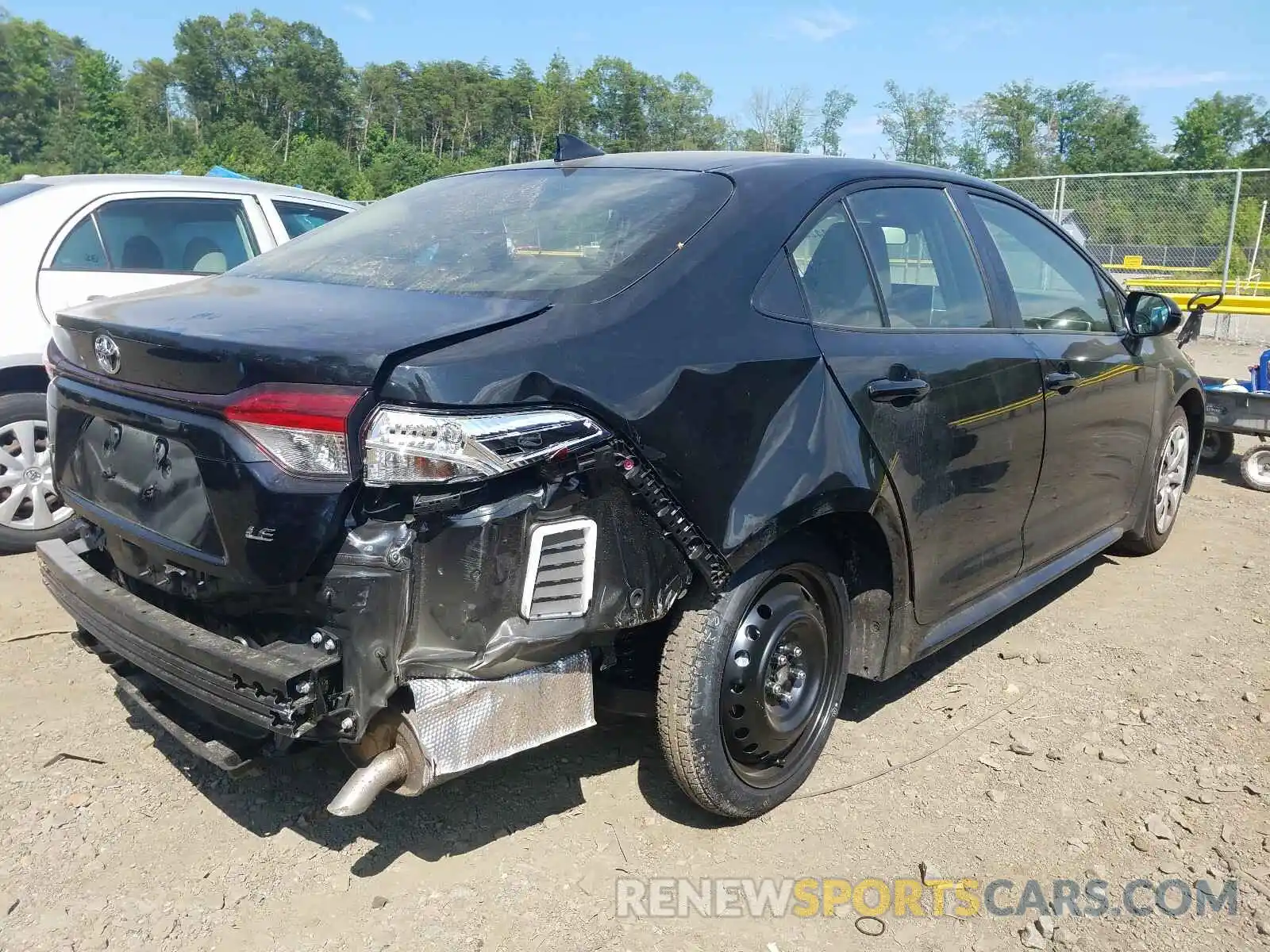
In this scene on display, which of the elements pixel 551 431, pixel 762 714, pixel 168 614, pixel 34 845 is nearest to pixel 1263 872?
pixel 762 714

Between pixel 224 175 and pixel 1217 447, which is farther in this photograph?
pixel 224 175

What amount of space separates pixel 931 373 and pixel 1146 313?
6.38ft

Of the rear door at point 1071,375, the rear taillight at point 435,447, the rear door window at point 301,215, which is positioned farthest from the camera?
the rear door window at point 301,215

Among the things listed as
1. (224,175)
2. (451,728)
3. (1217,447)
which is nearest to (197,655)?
(451,728)

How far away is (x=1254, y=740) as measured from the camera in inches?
133

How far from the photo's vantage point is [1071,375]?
3.76 m

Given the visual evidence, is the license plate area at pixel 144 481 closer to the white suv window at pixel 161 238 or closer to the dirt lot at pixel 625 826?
the dirt lot at pixel 625 826

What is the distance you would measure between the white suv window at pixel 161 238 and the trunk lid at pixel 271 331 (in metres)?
2.82

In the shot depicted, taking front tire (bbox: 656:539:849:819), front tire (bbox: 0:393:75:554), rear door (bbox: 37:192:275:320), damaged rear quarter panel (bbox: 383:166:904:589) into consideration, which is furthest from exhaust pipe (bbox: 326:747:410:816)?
rear door (bbox: 37:192:275:320)

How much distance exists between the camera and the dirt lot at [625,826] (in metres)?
2.44

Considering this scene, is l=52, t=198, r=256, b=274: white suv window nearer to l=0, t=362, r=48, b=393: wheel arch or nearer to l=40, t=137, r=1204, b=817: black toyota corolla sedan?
l=0, t=362, r=48, b=393: wheel arch

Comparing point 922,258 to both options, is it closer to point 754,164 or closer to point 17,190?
point 754,164

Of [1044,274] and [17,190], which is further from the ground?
[17,190]

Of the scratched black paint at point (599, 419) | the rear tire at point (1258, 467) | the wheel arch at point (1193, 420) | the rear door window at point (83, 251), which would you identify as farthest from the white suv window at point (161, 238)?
the rear tire at point (1258, 467)
